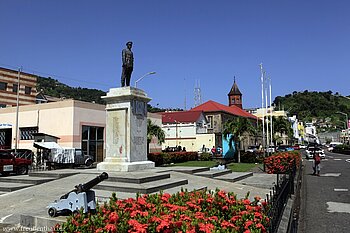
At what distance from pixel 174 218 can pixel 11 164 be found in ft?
63.2

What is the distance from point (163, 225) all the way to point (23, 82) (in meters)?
50.0

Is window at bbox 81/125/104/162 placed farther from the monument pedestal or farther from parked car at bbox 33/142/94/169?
the monument pedestal

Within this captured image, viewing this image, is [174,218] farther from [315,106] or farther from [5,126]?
[315,106]

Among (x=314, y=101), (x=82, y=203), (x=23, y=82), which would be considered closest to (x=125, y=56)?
(x=82, y=203)

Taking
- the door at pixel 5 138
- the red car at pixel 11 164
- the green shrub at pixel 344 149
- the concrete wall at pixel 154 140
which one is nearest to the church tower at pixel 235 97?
the green shrub at pixel 344 149

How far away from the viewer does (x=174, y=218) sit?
3.83 meters

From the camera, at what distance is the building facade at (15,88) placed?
1740 inches

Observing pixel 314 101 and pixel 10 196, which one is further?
pixel 314 101

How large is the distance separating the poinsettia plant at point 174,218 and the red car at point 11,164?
17.4m

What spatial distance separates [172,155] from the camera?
30.7 metres

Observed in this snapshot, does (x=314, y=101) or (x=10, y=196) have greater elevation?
(x=314, y=101)

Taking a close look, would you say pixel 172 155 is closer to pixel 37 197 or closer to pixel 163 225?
pixel 37 197

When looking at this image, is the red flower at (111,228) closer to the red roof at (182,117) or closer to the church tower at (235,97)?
the red roof at (182,117)

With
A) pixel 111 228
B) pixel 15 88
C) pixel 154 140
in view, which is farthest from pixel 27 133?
pixel 111 228
